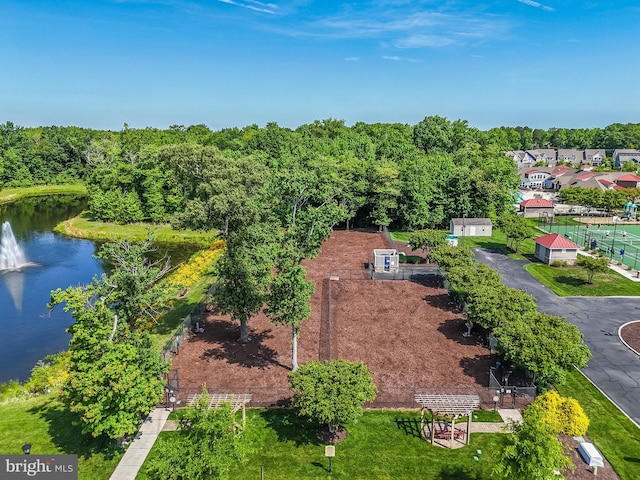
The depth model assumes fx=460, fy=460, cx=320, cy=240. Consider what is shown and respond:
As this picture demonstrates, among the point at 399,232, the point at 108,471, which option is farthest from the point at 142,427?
the point at 399,232

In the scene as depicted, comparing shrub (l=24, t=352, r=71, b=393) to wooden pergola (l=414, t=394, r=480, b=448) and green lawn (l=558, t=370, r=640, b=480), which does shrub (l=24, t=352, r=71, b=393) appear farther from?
green lawn (l=558, t=370, r=640, b=480)

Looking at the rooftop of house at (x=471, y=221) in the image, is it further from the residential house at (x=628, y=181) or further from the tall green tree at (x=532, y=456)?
the residential house at (x=628, y=181)

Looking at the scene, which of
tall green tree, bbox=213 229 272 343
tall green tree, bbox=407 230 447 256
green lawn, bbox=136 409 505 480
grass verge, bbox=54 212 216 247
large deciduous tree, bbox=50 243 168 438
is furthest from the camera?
grass verge, bbox=54 212 216 247

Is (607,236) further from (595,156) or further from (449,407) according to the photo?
(595,156)

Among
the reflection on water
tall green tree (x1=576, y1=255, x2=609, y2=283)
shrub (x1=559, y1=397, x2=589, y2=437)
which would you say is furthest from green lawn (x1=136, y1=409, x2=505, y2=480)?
the reflection on water

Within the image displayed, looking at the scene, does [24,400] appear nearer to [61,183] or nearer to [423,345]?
[423,345]

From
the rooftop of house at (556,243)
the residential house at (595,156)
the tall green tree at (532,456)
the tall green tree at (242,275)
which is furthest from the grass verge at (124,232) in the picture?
the residential house at (595,156)
